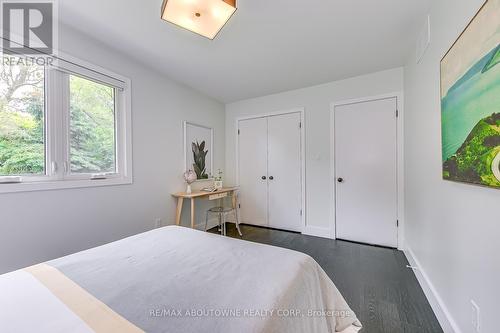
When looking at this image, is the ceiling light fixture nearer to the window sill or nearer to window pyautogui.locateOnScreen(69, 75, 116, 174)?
window pyautogui.locateOnScreen(69, 75, 116, 174)

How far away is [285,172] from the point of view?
11.2 ft

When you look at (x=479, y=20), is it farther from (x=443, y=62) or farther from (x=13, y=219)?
(x=13, y=219)

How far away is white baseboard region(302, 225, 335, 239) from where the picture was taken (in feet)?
9.96

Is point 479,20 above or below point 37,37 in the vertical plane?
below

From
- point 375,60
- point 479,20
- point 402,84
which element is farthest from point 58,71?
point 402,84

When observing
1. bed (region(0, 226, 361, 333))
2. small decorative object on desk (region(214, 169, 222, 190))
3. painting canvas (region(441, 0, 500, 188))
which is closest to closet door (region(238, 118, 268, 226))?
small decorative object on desk (region(214, 169, 222, 190))

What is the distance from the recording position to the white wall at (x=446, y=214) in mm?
954

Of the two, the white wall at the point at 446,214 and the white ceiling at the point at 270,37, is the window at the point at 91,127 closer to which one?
Result: the white ceiling at the point at 270,37

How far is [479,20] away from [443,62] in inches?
17.3

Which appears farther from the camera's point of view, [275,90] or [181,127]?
[275,90]

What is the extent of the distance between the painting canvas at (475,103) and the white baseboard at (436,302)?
90 cm

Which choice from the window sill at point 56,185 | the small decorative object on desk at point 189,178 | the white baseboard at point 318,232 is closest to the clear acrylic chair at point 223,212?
the small decorative object on desk at point 189,178

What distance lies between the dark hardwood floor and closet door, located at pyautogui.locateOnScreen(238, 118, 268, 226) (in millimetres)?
670

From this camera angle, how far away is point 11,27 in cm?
156
